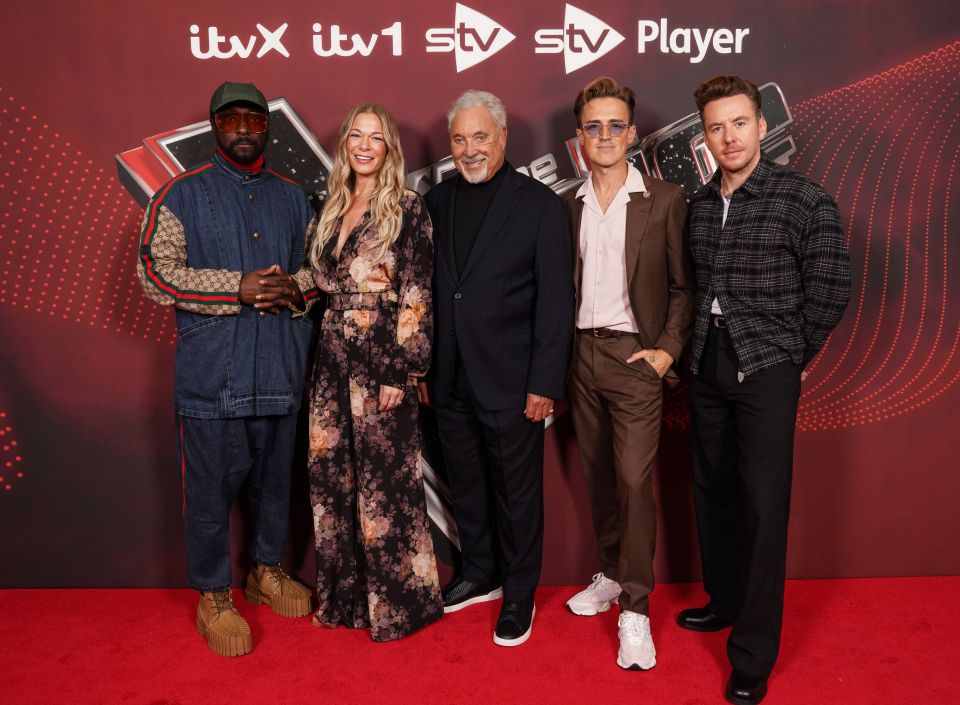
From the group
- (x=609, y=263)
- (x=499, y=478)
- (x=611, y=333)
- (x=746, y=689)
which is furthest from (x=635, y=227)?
(x=746, y=689)

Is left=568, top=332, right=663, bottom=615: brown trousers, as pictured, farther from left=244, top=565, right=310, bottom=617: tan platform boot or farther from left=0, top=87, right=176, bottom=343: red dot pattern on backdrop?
left=0, top=87, right=176, bottom=343: red dot pattern on backdrop

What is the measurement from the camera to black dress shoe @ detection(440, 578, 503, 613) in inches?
119

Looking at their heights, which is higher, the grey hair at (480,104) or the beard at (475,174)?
the grey hair at (480,104)

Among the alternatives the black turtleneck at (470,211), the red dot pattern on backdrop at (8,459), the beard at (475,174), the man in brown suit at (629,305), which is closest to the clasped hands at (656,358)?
the man in brown suit at (629,305)

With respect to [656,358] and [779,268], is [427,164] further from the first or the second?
[779,268]

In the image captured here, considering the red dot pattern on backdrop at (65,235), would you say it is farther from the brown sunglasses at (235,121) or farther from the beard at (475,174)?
the beard at (475,174)

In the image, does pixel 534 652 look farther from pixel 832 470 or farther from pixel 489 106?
pixel 489 106

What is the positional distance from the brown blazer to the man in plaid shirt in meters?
0.16

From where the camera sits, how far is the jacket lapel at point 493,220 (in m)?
2.68

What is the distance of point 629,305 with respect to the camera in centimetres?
269

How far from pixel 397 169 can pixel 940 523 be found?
110 inches

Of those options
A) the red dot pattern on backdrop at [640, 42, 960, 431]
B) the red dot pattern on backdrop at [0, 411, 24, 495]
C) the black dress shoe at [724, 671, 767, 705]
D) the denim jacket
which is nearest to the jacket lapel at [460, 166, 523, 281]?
the denim jacket

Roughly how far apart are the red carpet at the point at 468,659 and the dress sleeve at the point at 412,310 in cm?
101

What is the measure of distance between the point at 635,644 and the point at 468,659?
59 centimetres
